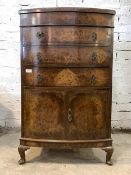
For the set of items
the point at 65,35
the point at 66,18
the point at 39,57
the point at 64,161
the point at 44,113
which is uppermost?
the point at 66,18

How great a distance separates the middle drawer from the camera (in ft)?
8.56

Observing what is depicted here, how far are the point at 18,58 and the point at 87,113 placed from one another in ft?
4.59

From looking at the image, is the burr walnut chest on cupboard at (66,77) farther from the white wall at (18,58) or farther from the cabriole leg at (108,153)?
the white wall at (18,58)

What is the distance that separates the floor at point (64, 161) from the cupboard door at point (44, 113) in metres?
0.26

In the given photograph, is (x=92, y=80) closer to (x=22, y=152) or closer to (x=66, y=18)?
(x=66, y=18)

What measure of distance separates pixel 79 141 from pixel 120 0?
1791 mm

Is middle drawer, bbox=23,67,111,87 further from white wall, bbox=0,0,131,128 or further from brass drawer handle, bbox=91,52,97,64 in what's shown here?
white wall, bbox=0,0,131,128

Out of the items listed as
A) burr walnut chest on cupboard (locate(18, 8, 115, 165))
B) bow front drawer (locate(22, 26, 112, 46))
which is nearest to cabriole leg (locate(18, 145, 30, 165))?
burr walnut chest on cupboard (locate(18, 8, 115, 165))

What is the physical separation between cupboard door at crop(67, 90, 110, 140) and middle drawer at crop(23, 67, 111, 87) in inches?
3.3

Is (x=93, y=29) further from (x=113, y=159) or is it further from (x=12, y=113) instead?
(x=12, y=113)

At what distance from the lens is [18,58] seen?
373cm

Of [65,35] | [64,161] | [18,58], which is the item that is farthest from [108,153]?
[18,58]

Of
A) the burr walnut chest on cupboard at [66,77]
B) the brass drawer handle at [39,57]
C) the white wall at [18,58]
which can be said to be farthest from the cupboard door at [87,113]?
the white wall at [18,58]

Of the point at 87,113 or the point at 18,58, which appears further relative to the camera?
the point at 18,58
